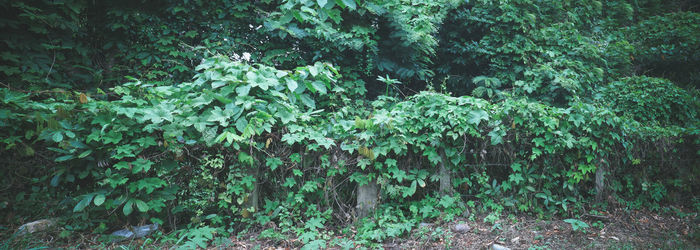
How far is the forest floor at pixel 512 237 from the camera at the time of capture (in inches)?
101

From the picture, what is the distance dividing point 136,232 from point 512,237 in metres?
3.45

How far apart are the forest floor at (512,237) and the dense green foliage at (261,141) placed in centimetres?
12

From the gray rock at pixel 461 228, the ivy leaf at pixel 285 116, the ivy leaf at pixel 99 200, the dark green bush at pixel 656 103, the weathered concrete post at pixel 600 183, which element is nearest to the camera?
the ivy leaf at pixel 99 200

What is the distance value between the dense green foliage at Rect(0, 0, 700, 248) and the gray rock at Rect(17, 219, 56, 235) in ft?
0.42

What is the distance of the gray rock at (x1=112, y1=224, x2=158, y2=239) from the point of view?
2.66 meters

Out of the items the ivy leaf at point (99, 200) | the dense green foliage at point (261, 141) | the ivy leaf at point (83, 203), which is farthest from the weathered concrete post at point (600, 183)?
the ivy leaf at point (83, 203)

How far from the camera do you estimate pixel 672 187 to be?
12.7ft

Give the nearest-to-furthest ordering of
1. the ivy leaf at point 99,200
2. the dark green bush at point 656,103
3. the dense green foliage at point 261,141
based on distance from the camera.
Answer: the ivy leaf at point 99,200 → the dense green foliage at point 261,141 → the dark green bush at point 656,103

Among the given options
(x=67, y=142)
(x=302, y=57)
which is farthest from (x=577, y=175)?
(x=67, y=142)

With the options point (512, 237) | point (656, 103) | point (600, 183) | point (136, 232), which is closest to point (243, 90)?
point (136, 232)

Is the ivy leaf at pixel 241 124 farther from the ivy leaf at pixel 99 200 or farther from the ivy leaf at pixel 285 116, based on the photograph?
the ivy leaf at pixel 99 200

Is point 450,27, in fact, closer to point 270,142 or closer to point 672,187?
point 672,187

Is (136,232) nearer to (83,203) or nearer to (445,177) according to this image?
(83,203)

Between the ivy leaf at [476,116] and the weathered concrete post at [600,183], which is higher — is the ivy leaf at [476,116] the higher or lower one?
the higher one
